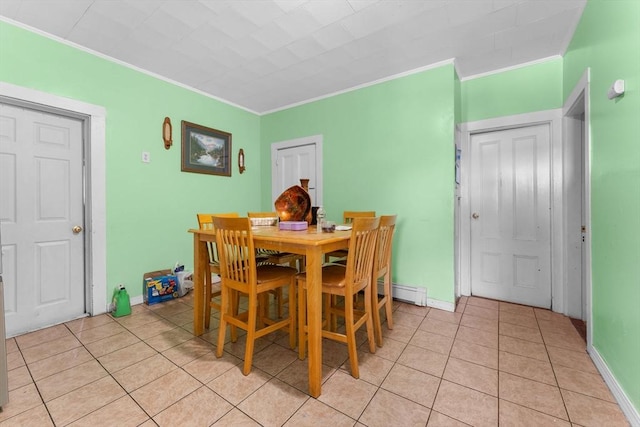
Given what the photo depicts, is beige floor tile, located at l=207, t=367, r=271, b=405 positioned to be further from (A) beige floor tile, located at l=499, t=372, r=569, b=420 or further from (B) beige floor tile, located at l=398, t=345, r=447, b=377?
(A) beige floor tile, located at l=499, t=372, r=569, b=420

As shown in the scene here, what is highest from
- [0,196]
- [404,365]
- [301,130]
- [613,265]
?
[301,130]

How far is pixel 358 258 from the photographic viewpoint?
1.76 metres

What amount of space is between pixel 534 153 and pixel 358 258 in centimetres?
248

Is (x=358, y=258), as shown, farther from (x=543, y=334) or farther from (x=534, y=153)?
(x=534, y=153)

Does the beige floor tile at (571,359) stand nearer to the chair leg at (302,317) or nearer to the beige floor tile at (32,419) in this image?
the chair leg at (302,317)

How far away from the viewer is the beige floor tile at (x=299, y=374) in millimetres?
1631

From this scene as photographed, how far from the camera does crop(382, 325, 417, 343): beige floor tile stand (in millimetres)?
2199

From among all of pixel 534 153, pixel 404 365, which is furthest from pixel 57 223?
pixel 534 153

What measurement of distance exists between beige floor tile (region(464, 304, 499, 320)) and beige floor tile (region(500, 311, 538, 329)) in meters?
0.06

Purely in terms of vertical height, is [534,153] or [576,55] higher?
[576,55]

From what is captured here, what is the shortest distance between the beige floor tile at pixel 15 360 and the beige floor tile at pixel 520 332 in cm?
363

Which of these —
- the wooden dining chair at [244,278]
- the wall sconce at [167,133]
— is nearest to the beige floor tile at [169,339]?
the wooden dining chair at [244,278]

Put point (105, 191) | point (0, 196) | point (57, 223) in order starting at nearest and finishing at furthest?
point (0, 196), point (57, 223), point (105, 191)

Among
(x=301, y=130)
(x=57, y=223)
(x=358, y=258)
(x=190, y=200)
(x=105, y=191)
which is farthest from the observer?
(x=301, y=130)
